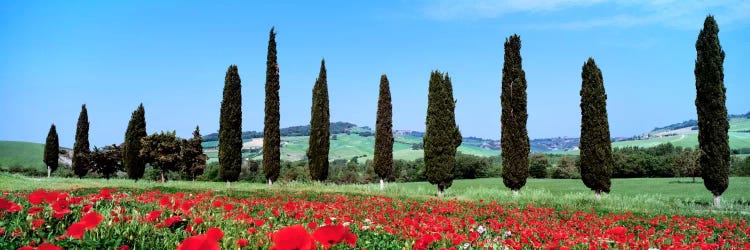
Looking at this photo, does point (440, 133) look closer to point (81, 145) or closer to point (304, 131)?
point (81, 145)

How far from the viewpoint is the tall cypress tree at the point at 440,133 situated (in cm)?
3084

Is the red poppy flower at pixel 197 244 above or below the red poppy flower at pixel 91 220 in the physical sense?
above

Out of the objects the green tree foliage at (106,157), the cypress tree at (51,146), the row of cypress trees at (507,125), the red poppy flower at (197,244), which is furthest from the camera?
the cypress tree at (51,146)

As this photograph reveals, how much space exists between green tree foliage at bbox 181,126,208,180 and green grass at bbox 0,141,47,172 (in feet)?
125

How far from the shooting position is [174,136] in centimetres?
4681

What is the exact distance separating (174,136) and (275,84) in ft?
47.4

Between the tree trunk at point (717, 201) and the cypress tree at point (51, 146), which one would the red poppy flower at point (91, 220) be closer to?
the tree trunk at point (717, 201)

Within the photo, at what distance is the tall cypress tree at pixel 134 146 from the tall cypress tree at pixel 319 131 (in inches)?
819

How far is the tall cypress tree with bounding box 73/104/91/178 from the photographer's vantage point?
187 ft

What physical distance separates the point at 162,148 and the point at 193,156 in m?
5.24

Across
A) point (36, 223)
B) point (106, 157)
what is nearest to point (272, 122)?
point (106, 157)

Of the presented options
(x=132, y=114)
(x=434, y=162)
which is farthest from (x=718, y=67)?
(x=132, y=114)

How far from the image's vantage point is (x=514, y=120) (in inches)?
1221

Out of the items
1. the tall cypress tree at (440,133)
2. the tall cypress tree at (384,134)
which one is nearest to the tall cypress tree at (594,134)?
the tall cypress tree at (440,133)
